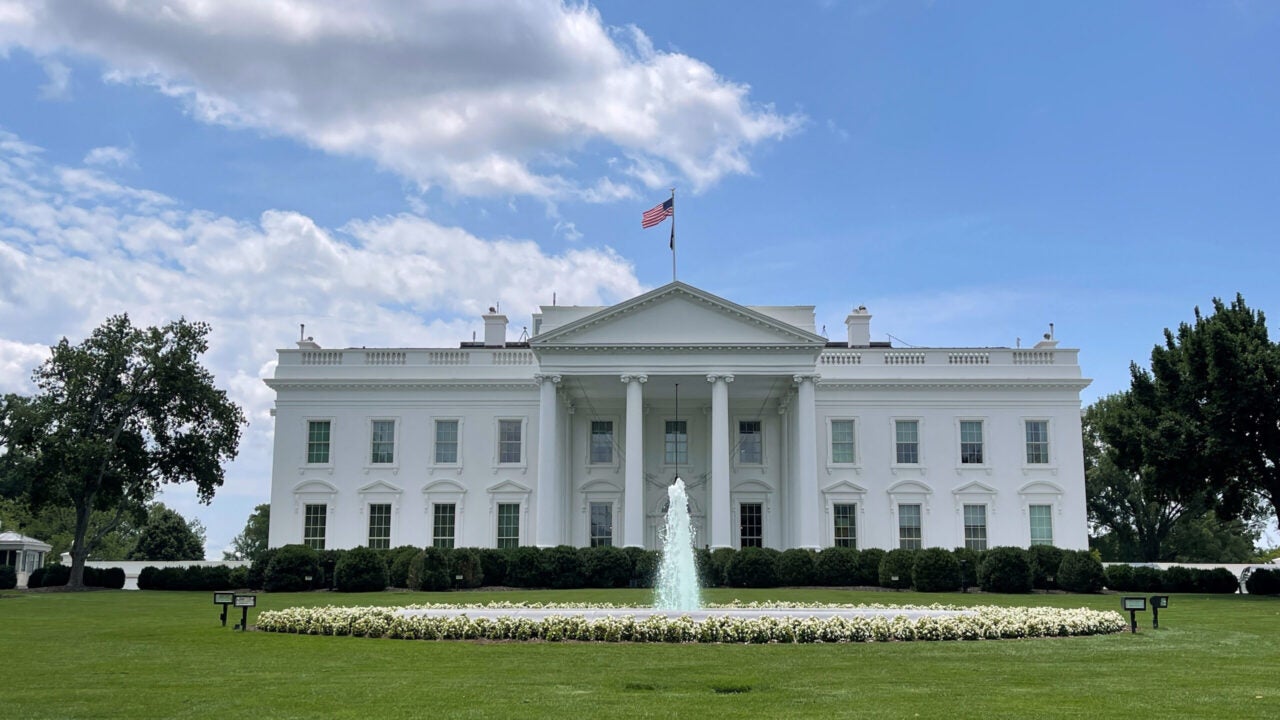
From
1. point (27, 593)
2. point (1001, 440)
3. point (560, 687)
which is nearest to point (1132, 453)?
Result: point (1001, 440)

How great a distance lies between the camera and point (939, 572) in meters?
32.4

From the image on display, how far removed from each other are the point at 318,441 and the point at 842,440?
20.0 meters

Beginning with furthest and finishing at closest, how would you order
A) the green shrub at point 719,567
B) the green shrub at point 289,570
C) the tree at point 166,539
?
the tree at point 166,539 → the green shrub at point 719,567 → the green shrub at point 289,570

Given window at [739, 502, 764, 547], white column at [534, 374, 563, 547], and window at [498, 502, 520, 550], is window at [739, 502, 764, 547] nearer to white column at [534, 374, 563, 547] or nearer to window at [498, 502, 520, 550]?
white column at [534, 374, 563, 547]

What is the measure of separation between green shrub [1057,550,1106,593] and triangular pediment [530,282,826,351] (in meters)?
11.1

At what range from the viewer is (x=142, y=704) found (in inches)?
440

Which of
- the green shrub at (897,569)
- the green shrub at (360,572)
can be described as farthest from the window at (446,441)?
the green shrub at (897,569)

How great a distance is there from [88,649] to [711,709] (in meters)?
10.8

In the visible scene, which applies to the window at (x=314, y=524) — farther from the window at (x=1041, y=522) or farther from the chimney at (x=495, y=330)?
the window at (x=1041, y=522)

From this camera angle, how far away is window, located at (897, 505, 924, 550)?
42.8 meters

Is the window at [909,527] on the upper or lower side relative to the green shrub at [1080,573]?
upper

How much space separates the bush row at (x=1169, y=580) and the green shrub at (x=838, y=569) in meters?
7.83

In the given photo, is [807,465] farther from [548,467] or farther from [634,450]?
[548,467]

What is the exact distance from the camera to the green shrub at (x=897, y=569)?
3419cm
